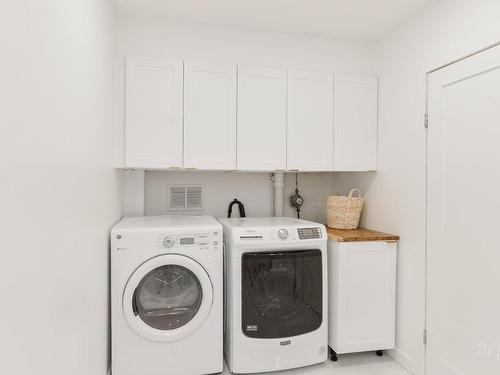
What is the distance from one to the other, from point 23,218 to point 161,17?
2.12m

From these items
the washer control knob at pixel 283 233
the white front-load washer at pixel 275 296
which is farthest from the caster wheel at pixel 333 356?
the washer control knob at pixel 283 233

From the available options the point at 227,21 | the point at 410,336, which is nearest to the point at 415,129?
the point at 410,336

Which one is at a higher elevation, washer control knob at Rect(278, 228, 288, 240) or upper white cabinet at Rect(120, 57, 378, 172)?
upper white cabinet at Rect(120, 57, 378, 172)

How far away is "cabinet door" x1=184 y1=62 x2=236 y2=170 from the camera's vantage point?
2.33 meters

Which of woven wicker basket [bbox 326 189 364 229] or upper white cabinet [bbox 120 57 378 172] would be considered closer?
upper white cabinet [bbox 120 57 378 172]

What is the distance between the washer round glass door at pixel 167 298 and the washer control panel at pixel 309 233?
70cm

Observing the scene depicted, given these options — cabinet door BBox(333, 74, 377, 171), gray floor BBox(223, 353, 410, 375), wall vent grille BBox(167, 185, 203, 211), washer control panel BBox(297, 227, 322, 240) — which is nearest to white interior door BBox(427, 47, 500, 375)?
gray floor BBox(223, 353, 410, 375)

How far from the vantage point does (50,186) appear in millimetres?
962

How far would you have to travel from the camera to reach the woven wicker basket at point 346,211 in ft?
8.53

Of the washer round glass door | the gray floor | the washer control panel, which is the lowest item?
the gray floor

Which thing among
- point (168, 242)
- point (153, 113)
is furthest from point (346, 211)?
point (153, 113)

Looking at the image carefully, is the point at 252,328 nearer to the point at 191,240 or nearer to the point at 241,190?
the point at 191,240

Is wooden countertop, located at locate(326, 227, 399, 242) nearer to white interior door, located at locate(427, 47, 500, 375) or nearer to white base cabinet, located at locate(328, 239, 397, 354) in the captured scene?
white base cabinet, located at locate(328, 239, 397, 354)

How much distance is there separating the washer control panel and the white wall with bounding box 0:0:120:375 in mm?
1285
